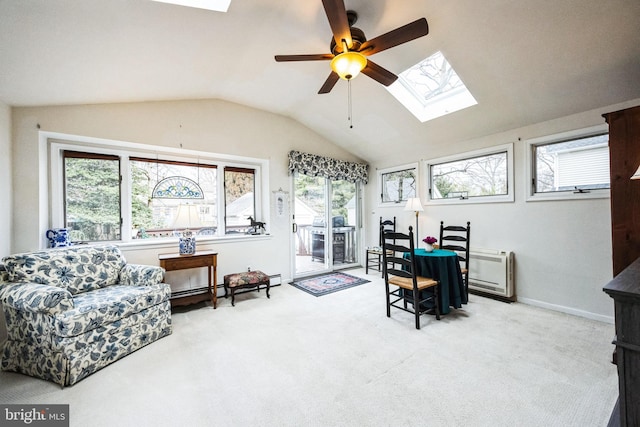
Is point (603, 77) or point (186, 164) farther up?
point (603, 77)

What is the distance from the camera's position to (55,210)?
9.30 ft

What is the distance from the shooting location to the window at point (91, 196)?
2.96 m

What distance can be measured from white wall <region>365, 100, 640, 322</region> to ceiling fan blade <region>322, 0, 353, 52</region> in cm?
278

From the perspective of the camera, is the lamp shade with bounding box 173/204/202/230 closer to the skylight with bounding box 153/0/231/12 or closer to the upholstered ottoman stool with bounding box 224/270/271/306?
the upholstered ottoman stool with bounding box 224/270/271/306


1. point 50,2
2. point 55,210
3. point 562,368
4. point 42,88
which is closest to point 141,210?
point 55,210

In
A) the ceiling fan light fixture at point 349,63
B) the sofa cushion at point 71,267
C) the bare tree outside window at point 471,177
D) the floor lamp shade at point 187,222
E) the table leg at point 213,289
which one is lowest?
the table leg at point 213,289

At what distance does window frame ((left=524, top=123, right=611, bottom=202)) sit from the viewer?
2688mm

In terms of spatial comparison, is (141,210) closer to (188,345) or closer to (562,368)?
(188,345)

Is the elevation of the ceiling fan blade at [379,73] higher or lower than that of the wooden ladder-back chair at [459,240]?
higher

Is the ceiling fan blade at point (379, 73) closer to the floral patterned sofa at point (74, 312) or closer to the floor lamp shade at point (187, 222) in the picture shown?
the floor lamp shade at point (187, 222)

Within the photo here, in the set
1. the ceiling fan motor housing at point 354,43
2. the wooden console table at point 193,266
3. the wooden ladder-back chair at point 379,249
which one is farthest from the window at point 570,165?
the wooden console table at point 193,266

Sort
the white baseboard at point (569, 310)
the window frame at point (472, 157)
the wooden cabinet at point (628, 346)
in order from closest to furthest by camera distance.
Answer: the wooden cabinet at point (628, 346)
the white baseboard at point (569, 310)
the window frame at point (472, 157)

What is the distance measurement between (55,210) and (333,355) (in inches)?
135

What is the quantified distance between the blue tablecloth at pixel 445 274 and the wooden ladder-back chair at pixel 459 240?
23.2 inches
